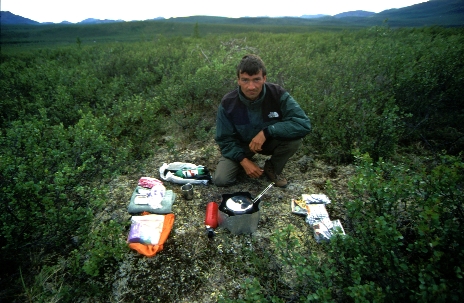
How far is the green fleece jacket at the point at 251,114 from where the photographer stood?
3283 millimetres

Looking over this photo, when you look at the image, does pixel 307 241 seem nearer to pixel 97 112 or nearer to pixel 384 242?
pixel 384 242

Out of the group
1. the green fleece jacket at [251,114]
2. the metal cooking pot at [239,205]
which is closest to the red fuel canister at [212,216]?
the metal cooking pot at [239,205]

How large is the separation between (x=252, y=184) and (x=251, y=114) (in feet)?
3.41

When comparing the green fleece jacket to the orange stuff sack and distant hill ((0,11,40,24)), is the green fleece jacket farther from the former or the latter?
distant hill ((0,11,40,24))

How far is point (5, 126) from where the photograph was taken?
187 inches

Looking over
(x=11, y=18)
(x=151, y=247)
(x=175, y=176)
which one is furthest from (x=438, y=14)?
(x=11, y=18)

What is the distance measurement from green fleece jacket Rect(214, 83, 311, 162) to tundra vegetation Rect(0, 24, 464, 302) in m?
0.88

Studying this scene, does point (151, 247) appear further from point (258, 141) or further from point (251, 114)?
point (251, 114)

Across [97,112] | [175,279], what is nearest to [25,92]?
[97,112]

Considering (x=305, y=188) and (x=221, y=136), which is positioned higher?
(x=221, y=136)

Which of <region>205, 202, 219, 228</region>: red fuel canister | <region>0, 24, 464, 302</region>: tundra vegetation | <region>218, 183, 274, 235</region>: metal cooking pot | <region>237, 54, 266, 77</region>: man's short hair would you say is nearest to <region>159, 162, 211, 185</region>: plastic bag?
<region>0, 24, 464, 302</region>: tundra vegetation

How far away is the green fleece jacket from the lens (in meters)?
3.28

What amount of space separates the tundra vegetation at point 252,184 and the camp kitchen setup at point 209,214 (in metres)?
0.11

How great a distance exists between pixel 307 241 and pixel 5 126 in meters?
5.94
